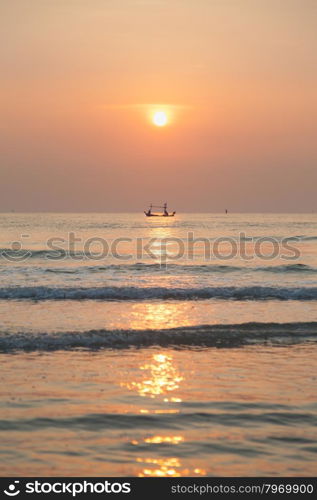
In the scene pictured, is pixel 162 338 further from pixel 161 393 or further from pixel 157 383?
pixel 161 393

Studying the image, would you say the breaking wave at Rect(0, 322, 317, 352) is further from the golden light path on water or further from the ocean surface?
the golden light path on water

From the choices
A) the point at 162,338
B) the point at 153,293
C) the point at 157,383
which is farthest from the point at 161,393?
the point at 153,293

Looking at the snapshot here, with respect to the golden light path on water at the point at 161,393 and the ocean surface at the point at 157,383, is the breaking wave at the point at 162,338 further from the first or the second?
the golden light path on water at the point at 161,393

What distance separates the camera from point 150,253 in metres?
51.4

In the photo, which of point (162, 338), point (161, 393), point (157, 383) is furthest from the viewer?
point (162, 338)

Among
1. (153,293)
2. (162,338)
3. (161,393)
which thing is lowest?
(161,393)

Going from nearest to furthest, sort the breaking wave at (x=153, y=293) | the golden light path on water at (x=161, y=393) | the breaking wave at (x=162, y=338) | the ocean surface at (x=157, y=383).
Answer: the golden light path on water at (x=161, y=393) → the ocean surface at (x=157, y=383) → the breaking wave at (x=162, y=338) → the breaking wave at (x=153, y=293)

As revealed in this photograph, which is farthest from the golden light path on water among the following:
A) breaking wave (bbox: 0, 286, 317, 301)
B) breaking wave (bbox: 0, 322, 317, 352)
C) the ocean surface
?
breaking wave (bbox: 0, 286, 317, 301)

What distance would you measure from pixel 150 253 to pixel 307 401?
4159cm

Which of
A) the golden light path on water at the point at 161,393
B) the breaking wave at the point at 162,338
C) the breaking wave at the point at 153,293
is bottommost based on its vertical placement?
the golden light path on water at the point at 161,393

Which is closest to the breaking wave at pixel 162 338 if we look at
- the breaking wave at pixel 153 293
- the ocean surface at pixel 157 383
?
the ocean surface at pixel 157 383

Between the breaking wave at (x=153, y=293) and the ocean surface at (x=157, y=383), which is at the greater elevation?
the breaking wave at (x=153, y=293)

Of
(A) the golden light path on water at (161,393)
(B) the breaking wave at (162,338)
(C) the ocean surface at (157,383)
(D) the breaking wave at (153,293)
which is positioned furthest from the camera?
(D) the breaking wave at (153,293)
